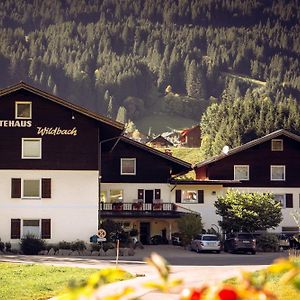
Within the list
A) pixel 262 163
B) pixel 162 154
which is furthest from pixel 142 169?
pixel 262 163

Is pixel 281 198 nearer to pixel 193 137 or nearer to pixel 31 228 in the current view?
pixel 31 228

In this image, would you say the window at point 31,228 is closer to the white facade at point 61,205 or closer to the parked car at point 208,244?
the white facade at point 61,205

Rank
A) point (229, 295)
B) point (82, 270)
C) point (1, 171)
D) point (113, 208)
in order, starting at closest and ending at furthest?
1. point (229, 295)
2. point (82, 270)
3. point (1, 171)
4. point (113, 208)

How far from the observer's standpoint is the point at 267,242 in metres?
46.9

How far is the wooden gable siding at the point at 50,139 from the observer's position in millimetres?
44094

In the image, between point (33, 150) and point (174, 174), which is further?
point (174, 174)

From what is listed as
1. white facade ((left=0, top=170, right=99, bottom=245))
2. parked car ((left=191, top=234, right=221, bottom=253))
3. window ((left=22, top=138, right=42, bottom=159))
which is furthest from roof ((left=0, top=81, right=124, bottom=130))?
parked car ((left=191, top=234, right=221, bottom=253))

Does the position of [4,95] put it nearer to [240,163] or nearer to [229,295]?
[240,163]

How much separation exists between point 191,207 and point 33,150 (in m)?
16.3

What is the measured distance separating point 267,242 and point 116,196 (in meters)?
13.8

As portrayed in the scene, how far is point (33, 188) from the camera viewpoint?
147 ft

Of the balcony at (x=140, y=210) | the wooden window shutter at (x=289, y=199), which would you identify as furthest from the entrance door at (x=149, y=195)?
the wooden window shutter at (x=289, y=199)

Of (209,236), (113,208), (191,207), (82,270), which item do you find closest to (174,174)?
(191,207)

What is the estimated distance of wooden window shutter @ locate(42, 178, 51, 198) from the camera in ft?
146
